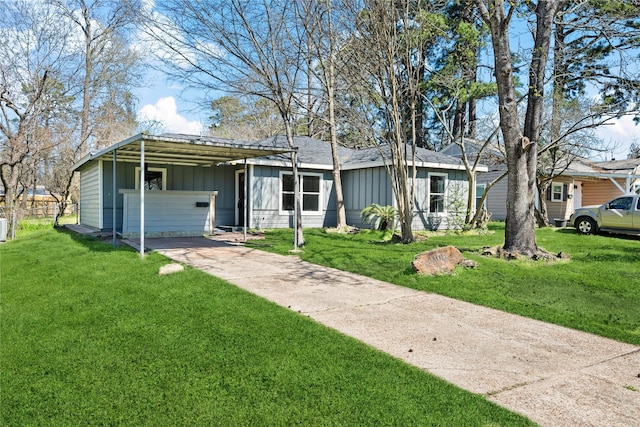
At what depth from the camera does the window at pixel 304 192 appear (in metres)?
14.6

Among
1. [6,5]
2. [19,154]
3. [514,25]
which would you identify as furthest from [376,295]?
[6,5]

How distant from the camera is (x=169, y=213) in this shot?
11.7 meters

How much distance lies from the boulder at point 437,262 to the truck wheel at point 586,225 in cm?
936

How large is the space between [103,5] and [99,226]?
49.5 ft

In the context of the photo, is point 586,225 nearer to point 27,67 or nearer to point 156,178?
point 156,178

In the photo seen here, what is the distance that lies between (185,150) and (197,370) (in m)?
7.72

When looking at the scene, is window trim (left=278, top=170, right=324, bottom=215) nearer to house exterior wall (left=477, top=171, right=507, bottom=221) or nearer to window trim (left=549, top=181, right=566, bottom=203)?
house exterior wall (left=477, top=171, right=507, bottom=221)

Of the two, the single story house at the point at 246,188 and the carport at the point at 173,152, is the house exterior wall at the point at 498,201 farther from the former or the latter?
the carport at the point at 173,152

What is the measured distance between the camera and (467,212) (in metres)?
14.5

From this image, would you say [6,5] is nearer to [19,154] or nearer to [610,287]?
[19,154]

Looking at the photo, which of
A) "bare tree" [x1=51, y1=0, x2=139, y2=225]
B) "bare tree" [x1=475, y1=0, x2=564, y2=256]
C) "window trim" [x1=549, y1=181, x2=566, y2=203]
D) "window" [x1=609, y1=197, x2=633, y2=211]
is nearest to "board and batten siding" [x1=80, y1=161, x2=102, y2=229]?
"bare tree" [x1=51, y1=0, x2=139, y2=225]

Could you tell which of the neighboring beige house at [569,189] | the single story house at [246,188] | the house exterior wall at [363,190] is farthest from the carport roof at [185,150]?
the neighboring beige house at [569,189]

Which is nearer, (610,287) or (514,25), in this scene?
(610,287)

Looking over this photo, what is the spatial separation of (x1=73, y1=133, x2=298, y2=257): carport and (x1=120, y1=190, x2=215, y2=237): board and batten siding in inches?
7.6
